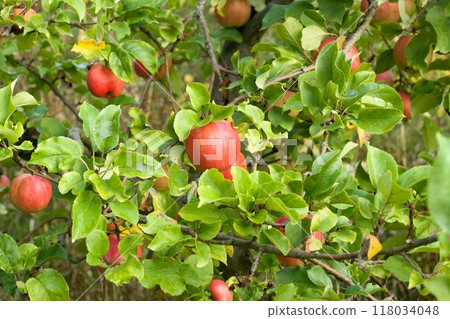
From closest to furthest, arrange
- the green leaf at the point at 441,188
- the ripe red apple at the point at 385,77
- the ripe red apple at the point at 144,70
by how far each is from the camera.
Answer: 1. the green leaf at the point at 441,188
2. the ripe red apple at the point at 144,70
3. the ripe red apple at the point at 385,77

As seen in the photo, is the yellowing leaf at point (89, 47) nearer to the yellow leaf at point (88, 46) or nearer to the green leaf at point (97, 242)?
the yellow leaf at point (88, 46)

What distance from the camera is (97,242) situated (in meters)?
0.82

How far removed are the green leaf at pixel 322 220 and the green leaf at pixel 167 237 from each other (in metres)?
0.18

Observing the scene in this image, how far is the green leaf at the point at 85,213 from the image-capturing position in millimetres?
750

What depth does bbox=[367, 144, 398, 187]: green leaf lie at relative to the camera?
0.80 metres

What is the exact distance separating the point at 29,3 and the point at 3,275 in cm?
50

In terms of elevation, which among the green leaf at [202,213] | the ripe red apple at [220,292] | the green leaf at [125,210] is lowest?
the ripe red apple at [220,292]

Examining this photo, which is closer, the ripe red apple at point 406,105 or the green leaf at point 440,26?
the green leaf at point 440,26

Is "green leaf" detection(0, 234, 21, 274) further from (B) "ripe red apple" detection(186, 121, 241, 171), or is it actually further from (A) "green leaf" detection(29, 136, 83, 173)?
(B) "ripe red apple" detection(186, 121, 241, 171)

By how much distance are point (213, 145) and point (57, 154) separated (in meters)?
0.22

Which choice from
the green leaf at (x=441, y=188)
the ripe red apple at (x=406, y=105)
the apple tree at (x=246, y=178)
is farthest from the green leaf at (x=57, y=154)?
the ripe red apple at (x=406, y=105)

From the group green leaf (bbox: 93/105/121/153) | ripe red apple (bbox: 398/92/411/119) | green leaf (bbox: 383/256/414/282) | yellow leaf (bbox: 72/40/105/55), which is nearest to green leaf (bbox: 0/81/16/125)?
green leaf (bbox: 93/105/121/153)

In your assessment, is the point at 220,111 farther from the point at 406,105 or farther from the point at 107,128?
the point at 406,105

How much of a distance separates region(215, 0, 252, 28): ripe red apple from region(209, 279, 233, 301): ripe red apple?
2.52ft
